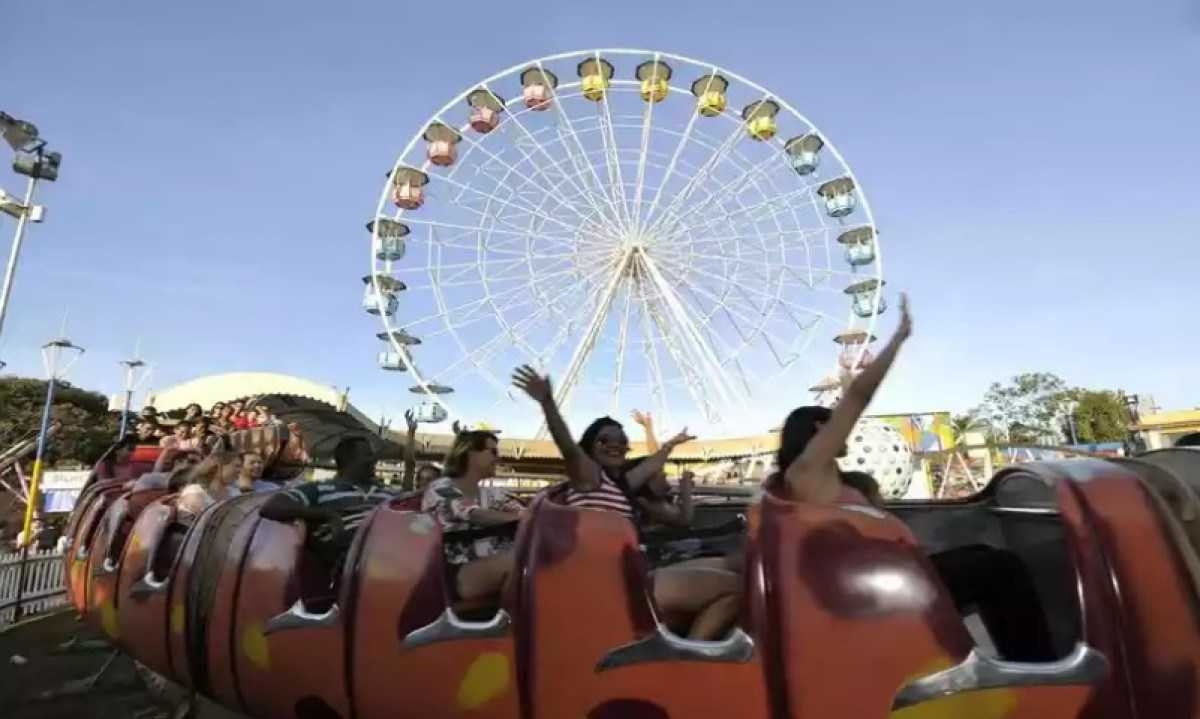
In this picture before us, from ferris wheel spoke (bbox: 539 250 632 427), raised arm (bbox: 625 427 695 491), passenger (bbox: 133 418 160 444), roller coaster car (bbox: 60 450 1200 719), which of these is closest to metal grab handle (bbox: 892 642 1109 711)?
roller coaster car (bbox: 60 450 1200 719)

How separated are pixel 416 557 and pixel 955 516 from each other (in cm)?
217

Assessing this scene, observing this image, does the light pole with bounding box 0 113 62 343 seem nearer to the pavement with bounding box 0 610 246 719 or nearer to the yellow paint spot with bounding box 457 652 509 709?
the pavement with bounding box 0 610 246 719

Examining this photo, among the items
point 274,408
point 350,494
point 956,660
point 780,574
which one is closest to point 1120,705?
point 956,660

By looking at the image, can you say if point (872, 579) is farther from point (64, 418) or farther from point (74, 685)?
point (64, 418)

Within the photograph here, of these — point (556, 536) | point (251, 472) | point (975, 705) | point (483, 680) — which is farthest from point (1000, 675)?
point (251, 472)

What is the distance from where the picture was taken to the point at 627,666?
7.41 ft

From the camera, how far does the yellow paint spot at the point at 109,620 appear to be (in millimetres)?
4691

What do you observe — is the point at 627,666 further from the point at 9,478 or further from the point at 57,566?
the point at 9,478

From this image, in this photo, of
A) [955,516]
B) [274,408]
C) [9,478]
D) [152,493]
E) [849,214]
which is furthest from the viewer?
[9,478]

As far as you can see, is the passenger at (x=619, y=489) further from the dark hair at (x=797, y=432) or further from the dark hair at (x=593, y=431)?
the dark hair at (x=797, y=432)

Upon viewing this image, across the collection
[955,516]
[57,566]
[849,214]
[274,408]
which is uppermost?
[849,214]

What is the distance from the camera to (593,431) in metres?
3.59

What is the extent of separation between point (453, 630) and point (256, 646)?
1.23 m

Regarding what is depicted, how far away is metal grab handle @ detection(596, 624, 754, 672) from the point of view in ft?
6.98
